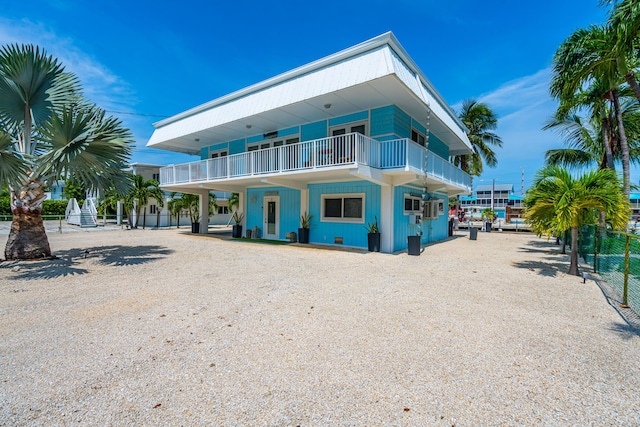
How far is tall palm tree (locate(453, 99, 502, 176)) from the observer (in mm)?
23781

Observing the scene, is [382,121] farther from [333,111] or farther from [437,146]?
[437,146]

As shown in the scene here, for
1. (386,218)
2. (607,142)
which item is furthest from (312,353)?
(607,142)

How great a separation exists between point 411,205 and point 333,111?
5.35 m

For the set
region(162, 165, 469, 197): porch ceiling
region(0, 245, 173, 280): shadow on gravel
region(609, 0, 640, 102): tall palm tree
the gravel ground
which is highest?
region(609, 0, 640, 102): tall palm tree

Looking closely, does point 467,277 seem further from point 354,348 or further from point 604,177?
point 354,348

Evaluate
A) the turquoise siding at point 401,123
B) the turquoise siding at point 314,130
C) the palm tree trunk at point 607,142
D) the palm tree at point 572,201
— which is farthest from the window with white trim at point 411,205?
the palm tree trunk at point 607,142

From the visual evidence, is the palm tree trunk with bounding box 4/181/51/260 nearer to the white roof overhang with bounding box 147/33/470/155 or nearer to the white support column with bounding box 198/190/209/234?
the white roof overhang with bounding box 147/33/470/155

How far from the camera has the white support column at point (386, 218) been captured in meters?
11.0

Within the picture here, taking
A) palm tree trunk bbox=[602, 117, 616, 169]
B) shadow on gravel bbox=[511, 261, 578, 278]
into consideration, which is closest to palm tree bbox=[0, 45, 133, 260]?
shadow on gravel bbox=[511, 261, 578, 278]

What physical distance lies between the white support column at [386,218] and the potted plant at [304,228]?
12.0ft

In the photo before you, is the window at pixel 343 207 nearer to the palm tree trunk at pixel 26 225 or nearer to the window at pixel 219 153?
the window at pixel 219 153

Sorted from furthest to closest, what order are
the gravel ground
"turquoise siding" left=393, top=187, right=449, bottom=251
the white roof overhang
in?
"turquoise siding" left=393, top=187, right=449, bottom=251, the white roof overhang, the gravel ground

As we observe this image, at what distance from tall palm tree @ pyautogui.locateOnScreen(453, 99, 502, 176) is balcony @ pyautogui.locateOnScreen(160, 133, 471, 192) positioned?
9.90 metres

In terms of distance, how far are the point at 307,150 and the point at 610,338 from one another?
969cm
